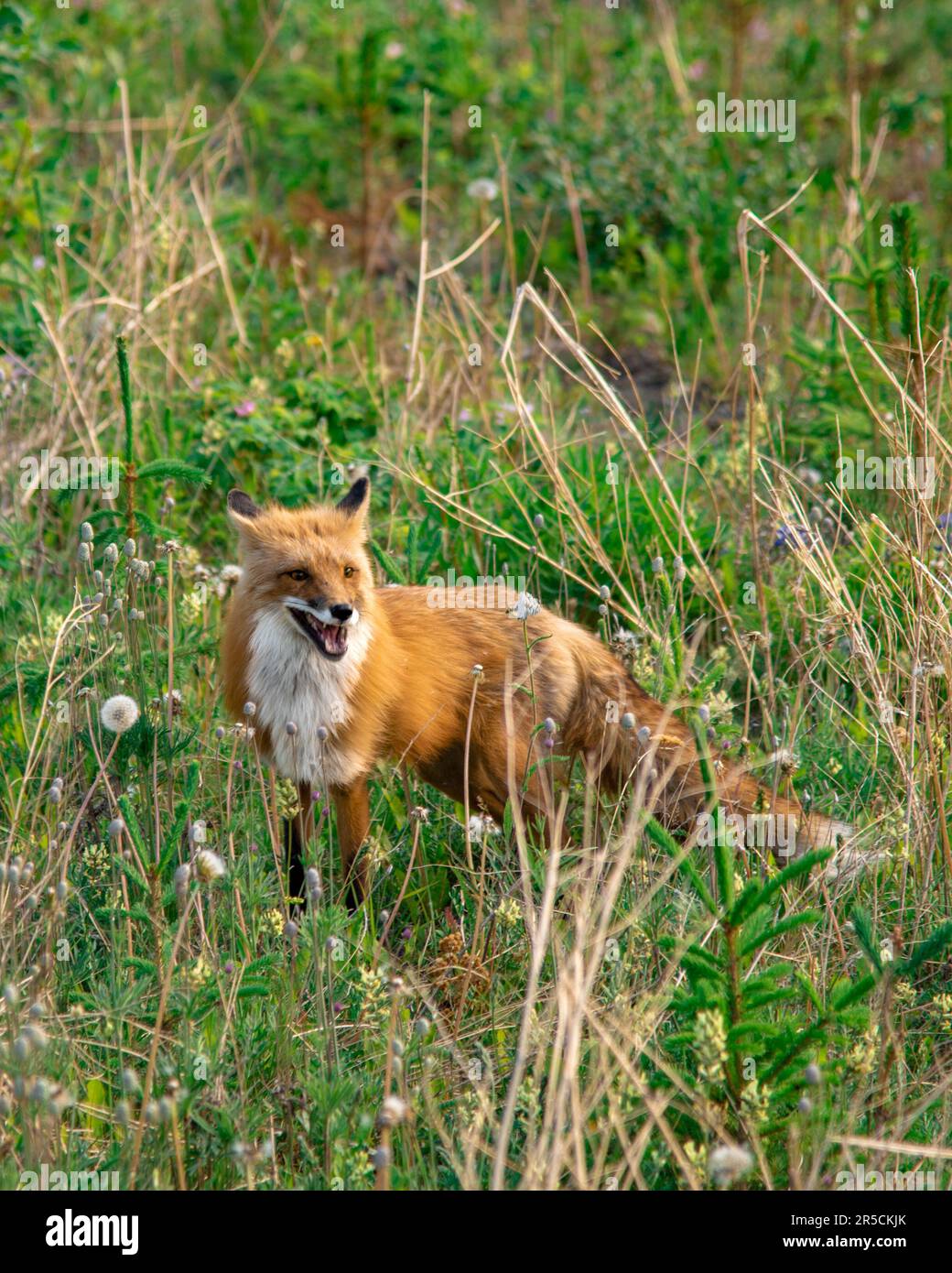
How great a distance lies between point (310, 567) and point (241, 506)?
46 cm

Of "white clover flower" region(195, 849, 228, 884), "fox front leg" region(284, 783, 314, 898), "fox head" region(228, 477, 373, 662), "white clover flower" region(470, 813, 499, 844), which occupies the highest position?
"fox head" region(228, 477, 373, 662)

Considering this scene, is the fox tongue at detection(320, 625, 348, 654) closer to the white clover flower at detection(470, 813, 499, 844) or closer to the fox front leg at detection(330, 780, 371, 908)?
the fox front leg at detection(330, 780, 371, 908)

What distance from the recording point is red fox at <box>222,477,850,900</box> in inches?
188

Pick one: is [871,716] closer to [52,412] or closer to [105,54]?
[52,412]

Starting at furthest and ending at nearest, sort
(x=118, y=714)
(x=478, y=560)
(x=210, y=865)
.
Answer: (x=478, y=560) < (x=118, y=714) < (x=210, y=865)

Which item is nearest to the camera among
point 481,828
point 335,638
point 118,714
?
point 118,714

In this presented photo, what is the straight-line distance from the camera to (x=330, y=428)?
22.5 feet

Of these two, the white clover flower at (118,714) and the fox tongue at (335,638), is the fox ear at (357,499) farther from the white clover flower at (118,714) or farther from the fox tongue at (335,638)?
the white clover flower at (118,714)

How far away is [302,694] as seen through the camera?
4789mm

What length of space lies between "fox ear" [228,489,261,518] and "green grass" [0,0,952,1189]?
355 mm

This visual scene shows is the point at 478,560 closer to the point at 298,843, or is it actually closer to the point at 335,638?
the point at 335,638

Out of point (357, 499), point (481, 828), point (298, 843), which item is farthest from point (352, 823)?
point (357, 499)

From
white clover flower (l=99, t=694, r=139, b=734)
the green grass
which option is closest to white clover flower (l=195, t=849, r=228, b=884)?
the green grass
